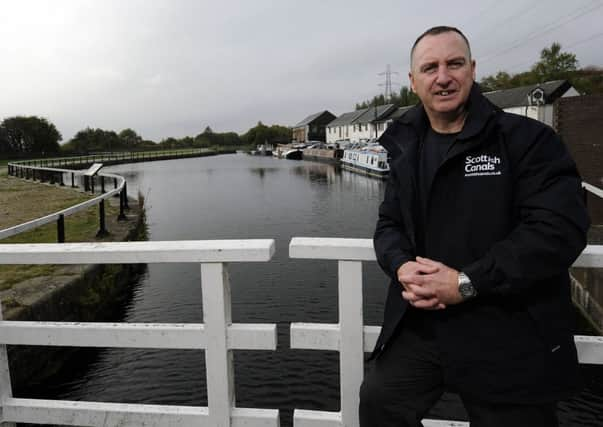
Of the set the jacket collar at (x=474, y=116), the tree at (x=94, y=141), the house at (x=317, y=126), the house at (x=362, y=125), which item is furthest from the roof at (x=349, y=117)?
the jacket collar at (x=474, y=116)

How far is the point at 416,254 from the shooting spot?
2.06 metres

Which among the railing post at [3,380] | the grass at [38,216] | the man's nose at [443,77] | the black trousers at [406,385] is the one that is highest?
the man's nose at [443,77]

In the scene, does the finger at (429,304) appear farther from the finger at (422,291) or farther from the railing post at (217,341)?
the railing post at (217,341)

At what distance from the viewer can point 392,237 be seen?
208cm

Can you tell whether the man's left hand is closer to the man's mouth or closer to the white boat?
the man's mouth

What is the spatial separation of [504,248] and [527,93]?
48.9m

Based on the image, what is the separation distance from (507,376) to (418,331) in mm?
376

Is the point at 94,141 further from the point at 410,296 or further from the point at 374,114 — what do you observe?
the point at 410,296

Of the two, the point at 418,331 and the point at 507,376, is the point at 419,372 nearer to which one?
the point at 418,331

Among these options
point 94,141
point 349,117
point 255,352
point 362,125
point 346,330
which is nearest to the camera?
point 346,330

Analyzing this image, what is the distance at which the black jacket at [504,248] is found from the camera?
1.72 metres

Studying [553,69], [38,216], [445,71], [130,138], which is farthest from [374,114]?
[445,71]

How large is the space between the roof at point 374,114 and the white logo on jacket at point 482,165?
73745 mm

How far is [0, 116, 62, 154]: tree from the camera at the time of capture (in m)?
73.6
